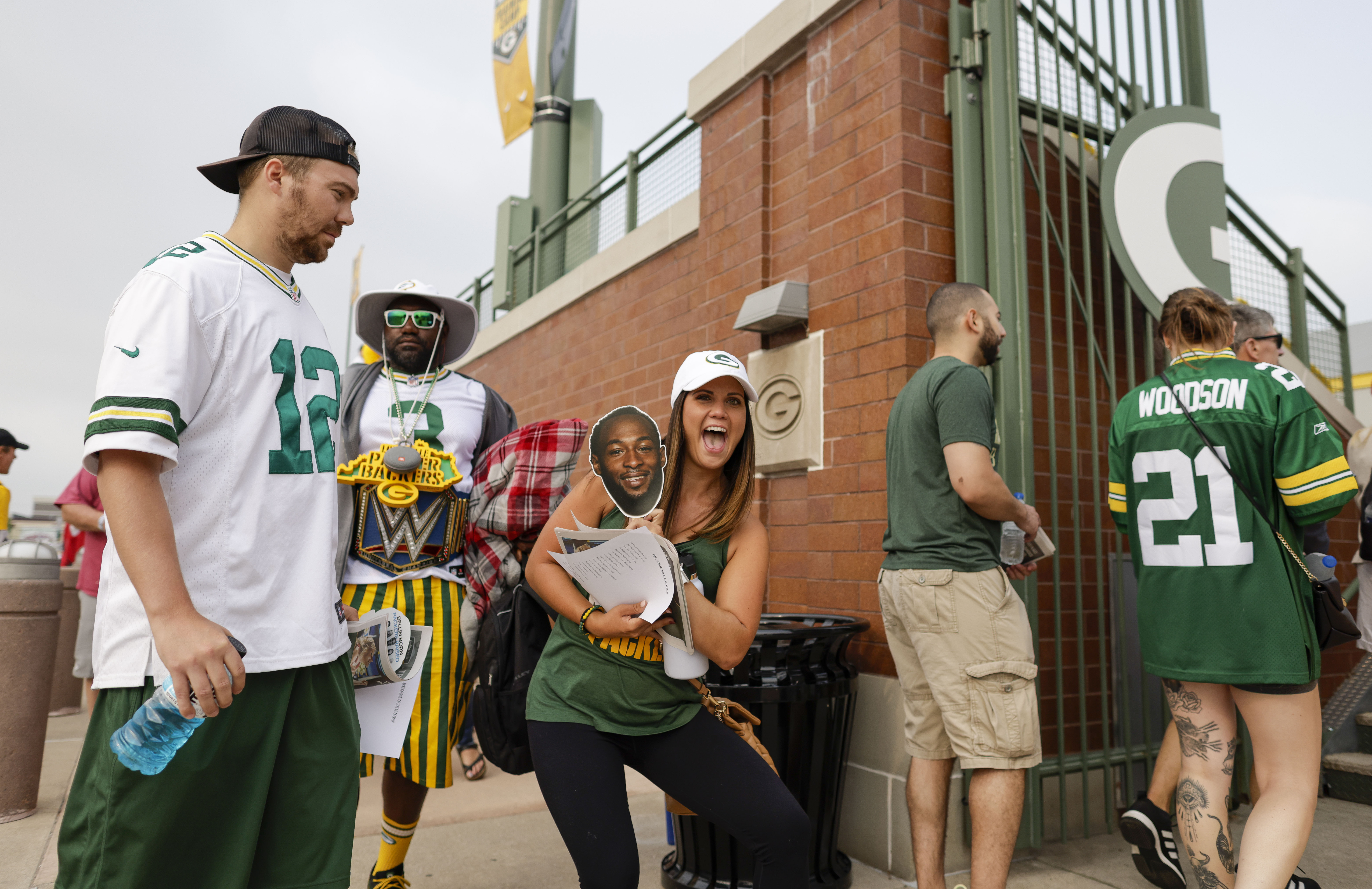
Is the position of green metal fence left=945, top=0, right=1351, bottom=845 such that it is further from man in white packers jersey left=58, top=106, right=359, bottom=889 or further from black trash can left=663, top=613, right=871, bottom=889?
man in white packers jersey left=58, top=106, right=359, bottom=889

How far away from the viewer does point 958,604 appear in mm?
2932

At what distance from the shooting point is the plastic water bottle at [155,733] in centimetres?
149

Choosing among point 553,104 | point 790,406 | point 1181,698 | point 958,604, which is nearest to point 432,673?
point 958,604

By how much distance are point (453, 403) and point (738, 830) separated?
74.9 inches

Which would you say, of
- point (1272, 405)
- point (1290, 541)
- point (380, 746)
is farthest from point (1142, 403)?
point (380, 746)

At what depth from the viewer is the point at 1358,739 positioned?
16.3 ft

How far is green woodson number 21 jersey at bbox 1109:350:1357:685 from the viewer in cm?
262

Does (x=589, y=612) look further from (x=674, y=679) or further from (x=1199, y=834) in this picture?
(x=1199, y=834)

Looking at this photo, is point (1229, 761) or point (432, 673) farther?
point (432, 673)

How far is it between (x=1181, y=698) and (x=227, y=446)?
→ 9.46 feet

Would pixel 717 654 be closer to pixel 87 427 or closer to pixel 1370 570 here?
pixel 87 427

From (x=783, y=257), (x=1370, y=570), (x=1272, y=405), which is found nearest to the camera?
(x=1272, y=405)

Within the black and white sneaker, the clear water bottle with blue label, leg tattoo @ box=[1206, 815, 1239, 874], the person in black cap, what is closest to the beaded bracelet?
the clear water bottle with blue label

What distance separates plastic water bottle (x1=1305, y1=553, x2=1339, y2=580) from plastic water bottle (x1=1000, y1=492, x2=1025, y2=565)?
851 mm
